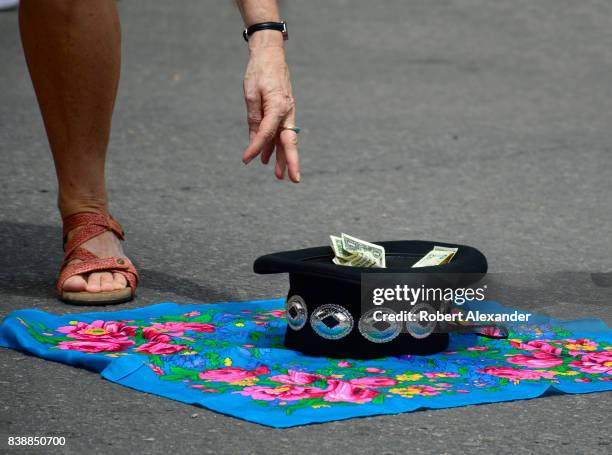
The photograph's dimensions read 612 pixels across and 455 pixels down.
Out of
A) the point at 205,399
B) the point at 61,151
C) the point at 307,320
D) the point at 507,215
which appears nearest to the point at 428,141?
the point at 507,215

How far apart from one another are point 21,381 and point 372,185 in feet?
7.87

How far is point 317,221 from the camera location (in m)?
4.09

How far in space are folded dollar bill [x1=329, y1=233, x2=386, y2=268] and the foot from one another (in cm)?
63

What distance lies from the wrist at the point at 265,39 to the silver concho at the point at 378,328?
0.63m

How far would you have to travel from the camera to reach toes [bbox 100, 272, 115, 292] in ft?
10.1

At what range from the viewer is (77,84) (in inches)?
126

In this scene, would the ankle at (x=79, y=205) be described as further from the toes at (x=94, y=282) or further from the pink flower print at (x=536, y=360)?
the pink flower print at (x=536, y=360)

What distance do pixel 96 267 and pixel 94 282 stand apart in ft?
0.13

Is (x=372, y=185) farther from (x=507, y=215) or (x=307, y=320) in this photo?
(x=307, y=320)

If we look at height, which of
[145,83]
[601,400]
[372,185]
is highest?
[145,83]

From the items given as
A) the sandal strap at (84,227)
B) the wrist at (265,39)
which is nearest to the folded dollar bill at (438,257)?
the wrist at (265,39)

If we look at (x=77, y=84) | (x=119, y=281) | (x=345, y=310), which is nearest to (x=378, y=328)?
(x=345, y=310)

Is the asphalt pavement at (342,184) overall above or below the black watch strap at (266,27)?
below

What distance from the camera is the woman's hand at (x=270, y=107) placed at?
8.59 ft
